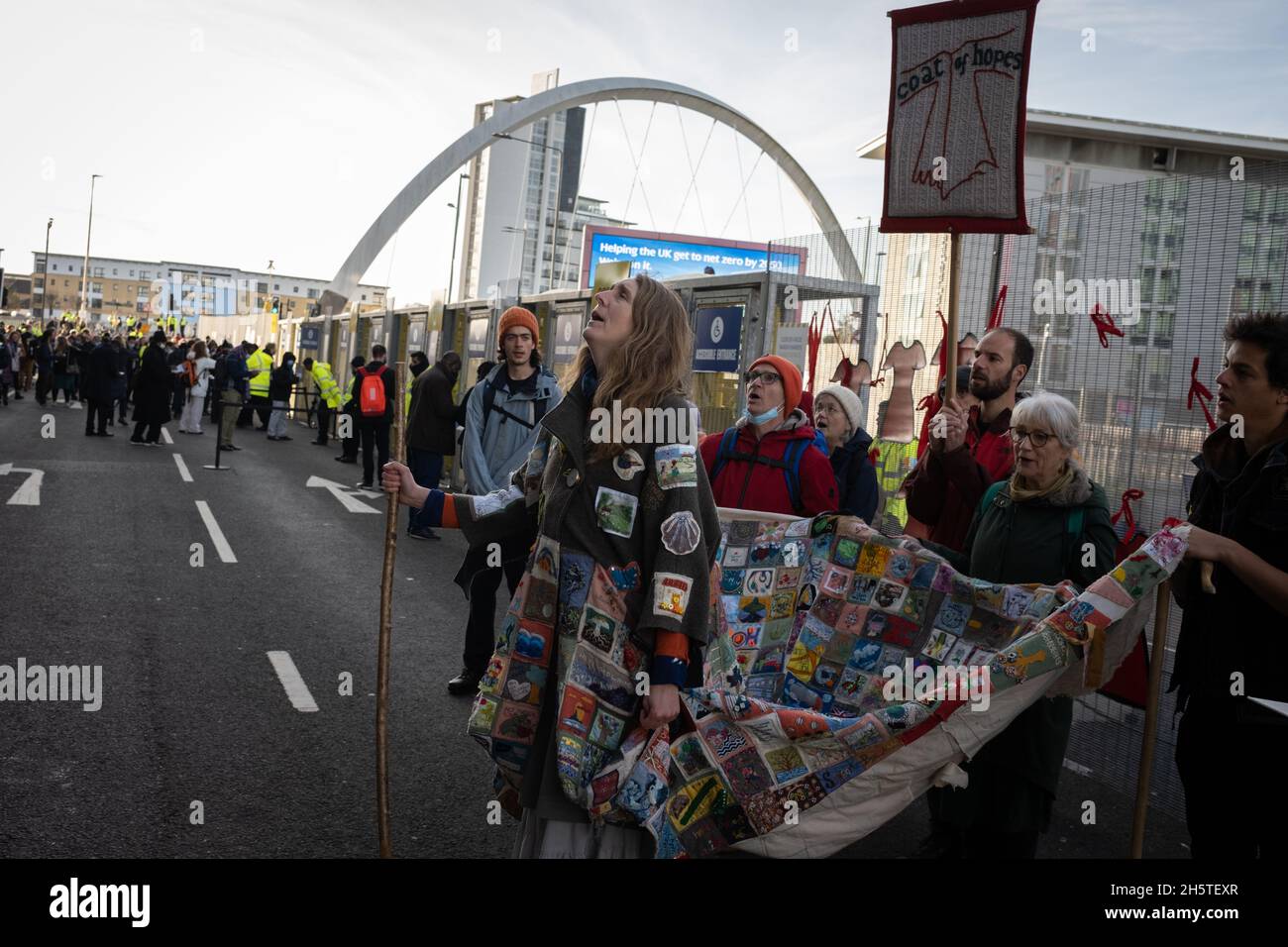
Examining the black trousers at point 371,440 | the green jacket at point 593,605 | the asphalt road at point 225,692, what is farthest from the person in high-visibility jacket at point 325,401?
the green jacket at point 593,605

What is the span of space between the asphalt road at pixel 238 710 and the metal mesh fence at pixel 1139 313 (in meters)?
0.90

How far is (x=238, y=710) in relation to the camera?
611 centimetres

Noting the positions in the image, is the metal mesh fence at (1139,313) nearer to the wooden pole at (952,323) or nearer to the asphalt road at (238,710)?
the asphalt road at (238,710)

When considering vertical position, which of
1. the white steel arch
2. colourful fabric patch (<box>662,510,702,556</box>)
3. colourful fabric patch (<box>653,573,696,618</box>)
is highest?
the white steel arch

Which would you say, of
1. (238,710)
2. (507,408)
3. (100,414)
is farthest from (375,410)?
(238,710)

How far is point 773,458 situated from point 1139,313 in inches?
94.1

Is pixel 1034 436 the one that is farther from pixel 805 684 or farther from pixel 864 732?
pixel 864 732

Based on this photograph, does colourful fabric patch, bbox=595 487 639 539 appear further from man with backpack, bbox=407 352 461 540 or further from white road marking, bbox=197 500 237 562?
man with backpack, bbox=407 352 461 540

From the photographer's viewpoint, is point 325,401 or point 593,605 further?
point 325,401

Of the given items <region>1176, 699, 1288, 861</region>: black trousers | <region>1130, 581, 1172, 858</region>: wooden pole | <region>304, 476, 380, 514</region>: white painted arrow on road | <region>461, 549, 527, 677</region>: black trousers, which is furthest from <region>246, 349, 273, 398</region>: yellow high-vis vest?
<region>1176, 699, 1288, 861</region>: black trousers

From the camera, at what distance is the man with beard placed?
526 cm

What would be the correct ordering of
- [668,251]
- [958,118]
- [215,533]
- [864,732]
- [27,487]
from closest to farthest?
[864,732] < [958,118] < [215,533] < [27,487] < [668,251]

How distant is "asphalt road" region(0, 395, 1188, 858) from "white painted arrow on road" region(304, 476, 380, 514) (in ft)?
7.07
